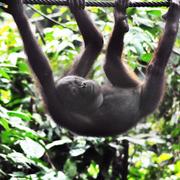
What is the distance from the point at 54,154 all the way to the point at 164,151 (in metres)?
1.66

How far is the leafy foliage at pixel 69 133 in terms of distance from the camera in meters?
4.32

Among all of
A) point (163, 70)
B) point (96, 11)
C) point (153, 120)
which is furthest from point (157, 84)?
point (153, 120)

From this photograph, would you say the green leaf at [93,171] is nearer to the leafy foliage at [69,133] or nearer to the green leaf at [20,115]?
the leafy foliage at [69,133]

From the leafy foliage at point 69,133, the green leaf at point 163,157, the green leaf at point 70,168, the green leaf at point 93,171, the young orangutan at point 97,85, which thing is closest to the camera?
the young orangutan at point 97,85

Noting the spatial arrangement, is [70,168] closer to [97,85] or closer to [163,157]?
[97,85]

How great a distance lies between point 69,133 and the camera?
5.75 meters

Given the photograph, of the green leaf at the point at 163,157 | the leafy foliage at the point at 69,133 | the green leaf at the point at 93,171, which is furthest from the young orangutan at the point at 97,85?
the green leaf at the point at 163,157

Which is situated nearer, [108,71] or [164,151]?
[108,71]

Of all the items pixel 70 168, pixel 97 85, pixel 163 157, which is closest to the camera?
pixel 97 85

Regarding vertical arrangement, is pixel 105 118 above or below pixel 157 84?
→ below

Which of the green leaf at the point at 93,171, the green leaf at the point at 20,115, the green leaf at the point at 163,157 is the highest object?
the green leaf at the point at 20,115

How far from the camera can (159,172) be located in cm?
641

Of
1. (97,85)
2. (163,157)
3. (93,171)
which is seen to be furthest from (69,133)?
(97,85)

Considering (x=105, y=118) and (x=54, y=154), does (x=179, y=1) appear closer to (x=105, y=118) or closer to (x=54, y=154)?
(x=105, y=118)
